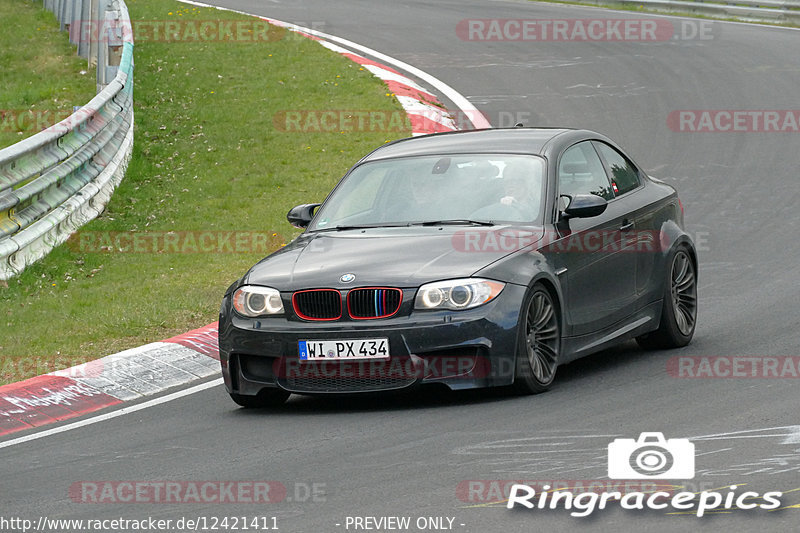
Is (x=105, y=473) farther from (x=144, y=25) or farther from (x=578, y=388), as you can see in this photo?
(x=144, y=25)

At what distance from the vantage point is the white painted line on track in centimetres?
777

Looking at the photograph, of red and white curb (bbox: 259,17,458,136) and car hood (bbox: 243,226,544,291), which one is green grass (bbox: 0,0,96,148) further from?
car hood (bbox: 243,226,544,291)

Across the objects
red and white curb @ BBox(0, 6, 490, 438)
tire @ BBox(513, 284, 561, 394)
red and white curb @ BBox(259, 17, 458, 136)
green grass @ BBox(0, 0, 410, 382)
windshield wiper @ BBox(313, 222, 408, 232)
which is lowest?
green grass @ BBox(0, 0, 410, 382)

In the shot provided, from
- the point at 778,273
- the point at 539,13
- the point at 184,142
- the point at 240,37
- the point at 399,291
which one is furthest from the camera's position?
the point at 539,13

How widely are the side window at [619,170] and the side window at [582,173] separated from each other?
119 millimetres

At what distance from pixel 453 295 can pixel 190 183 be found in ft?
28.3

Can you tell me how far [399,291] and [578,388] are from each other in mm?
1278

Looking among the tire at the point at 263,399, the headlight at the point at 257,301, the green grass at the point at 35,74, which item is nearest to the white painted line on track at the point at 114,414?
the tire at the point at 263,399

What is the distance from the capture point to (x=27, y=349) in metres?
9.90

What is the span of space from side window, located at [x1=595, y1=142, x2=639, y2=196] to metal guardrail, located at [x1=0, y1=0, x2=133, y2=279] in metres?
5.18

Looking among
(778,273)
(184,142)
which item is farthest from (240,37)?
(778,273)

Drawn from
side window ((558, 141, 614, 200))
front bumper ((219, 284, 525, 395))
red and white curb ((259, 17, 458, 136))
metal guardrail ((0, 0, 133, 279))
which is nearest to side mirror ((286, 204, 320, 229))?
front bumper ((219, 284, 525, 395))

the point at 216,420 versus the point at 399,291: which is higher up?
the point at 399,291

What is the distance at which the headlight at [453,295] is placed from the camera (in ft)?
25.1
